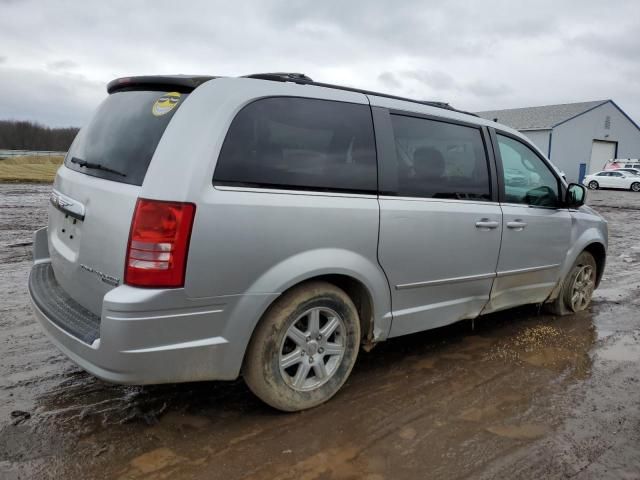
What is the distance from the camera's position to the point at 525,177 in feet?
14.7

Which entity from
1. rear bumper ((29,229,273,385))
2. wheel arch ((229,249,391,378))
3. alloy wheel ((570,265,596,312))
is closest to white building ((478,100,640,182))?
alloy wheel ((570,265,596,312))

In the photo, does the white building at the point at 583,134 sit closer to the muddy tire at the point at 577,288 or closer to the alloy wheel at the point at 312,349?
the muddy tire at the point at 577,288

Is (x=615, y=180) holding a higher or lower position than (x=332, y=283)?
higher

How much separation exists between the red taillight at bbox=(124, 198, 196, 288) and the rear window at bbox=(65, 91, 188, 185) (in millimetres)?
251

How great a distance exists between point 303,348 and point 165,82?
1.72 m

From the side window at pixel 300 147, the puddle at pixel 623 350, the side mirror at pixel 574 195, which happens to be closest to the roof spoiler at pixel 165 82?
the side window at pixel 300 147

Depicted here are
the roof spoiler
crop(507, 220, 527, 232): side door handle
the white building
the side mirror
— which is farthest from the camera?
the white building

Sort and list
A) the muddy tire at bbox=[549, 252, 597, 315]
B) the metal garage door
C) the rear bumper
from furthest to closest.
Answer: the metal garage door, the muddy tire at bbox=[549, 252, 597, 315], the rear bumper

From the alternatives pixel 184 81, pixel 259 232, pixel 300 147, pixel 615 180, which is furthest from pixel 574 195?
pixel 615 180

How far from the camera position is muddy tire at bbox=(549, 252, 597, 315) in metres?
5.14

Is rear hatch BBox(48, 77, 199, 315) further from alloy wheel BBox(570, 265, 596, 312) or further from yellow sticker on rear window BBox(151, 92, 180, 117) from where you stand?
alloy wheel BBox(570, 265, 596, 312)

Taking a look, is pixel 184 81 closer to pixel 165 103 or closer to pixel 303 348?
pixel 165 103

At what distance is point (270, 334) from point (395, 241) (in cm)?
103

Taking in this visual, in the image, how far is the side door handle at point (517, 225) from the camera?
163 inches
